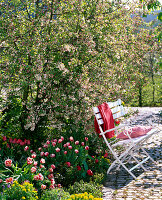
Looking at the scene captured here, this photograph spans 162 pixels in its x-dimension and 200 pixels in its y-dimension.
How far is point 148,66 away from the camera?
18.0 m

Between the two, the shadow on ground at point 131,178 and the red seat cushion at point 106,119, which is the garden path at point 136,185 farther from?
the red seat cushion at point 106,119

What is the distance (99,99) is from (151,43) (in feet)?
Answer: 32.4

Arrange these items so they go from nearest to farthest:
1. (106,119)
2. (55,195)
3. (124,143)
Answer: (55,195)
(124,143)
(106,119)

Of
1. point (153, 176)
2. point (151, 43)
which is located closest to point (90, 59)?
point (153, 176)

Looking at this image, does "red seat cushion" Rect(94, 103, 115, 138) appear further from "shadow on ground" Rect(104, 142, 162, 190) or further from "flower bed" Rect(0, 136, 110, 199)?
"shadow on ground" Rect(104, 142, 162, 190)

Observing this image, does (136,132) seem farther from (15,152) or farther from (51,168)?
(15,152)

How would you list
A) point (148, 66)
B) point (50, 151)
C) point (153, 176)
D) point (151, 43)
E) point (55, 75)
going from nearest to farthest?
point (50, 151) < point (153, 176) < point (55, 75) < point (151, 43) < point (148, 66)

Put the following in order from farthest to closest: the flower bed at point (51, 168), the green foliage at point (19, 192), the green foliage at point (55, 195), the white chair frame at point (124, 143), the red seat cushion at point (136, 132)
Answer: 1. the red seat cushion at point (136, 132)
2. the white chair frame at point (124, 143)
3. the flower bed at point (51, 168)
4. the green foliage at point (55, 195)
5. the green foliage at point (19, 192)

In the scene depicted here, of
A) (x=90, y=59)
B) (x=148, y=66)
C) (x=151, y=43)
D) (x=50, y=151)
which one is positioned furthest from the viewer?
(x=148, y=66)

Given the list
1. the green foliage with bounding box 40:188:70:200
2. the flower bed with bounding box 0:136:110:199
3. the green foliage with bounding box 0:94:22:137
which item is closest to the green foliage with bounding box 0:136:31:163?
the flower bed with bounding box 0:136:110:199

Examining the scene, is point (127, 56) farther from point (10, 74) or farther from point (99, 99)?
point (10, 74)

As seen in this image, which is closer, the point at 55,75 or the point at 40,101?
the point at 55,75

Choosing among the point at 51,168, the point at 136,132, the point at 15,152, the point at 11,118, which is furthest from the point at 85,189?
the point at 11,118

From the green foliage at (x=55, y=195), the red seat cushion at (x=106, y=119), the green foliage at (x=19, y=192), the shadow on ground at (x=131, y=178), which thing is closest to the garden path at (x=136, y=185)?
the shadow on ground at (x=131, y=178)
